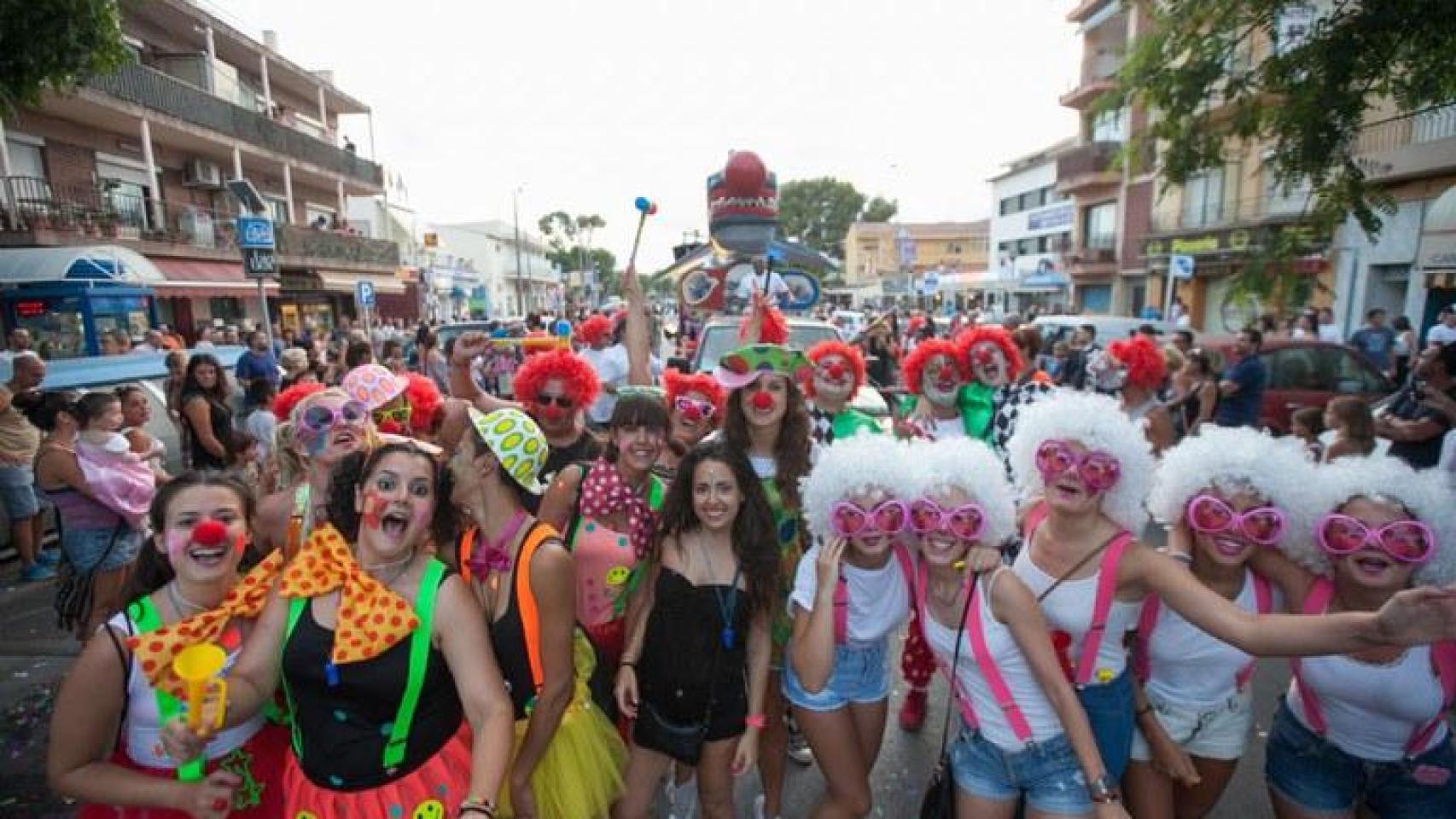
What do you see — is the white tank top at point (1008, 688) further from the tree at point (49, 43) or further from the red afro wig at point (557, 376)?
the tree at point (49, 43)

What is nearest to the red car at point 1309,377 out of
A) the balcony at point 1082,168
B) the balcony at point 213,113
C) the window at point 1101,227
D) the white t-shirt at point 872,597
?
the white t-shirt at point 872,597

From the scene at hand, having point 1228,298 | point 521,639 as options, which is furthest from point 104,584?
point 1228,298

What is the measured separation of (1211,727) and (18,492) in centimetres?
770

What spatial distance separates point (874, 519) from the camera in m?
2.35

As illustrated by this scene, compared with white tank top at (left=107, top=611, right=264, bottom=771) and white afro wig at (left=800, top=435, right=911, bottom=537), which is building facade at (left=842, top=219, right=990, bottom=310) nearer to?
white afro wig at (left=800, top=435, right=911, bottom=537)

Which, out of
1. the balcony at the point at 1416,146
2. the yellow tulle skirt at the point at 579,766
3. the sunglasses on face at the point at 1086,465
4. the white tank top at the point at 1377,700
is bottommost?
the yellow tulle skirt at the point at 579,766

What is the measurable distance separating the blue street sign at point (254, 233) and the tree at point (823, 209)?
2502 inches

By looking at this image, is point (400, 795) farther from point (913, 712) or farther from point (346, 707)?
point (913, 712)

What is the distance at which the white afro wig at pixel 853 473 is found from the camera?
7.78 ft

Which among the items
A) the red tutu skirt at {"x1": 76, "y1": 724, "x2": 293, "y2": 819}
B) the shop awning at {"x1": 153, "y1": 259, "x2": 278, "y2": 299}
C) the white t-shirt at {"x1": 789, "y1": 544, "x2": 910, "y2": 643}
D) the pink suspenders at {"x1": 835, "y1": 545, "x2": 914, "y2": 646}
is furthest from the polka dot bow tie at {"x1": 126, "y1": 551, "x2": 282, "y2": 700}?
the shop awning at {"x1": 153, "y1": 259, "x2": 278, "y2": 299}

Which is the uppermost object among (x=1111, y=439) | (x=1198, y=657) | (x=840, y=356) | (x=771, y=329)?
(x=771, y=329)

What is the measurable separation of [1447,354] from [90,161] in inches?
895

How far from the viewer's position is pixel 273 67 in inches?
913

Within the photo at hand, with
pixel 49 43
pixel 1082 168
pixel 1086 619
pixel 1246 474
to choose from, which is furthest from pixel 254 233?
pixel 1082 168
